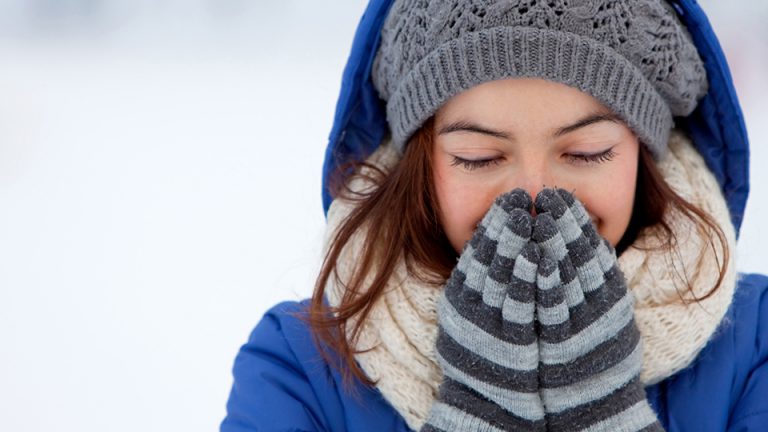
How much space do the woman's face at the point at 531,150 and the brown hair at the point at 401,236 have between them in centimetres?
5

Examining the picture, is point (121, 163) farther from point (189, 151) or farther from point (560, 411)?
point (560, 411)

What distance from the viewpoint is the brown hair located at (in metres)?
1.25

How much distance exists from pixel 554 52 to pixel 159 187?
180 cm

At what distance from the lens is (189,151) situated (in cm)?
284

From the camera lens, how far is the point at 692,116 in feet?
4.49

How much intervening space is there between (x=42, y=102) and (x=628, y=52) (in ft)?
8.10

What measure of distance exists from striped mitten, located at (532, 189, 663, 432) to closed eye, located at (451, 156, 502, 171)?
0.36ft

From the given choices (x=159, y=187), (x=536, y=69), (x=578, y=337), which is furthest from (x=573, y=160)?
(x=159, y=187)

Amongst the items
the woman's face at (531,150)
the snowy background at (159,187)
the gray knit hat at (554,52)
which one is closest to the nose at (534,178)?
the woman's face at (531,150)

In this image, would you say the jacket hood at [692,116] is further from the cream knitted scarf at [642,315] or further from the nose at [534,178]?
the nose at [534,178]

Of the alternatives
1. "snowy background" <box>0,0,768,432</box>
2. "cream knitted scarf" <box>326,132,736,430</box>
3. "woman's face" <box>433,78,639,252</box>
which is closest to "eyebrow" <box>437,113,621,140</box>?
"woman's face" <box>433,78,639,252</box>

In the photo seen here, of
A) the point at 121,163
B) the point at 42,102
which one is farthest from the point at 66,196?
the point at 42,102

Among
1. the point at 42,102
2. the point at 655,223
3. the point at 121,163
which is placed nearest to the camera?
the point at 655,223

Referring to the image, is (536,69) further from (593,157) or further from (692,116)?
(692,116)
